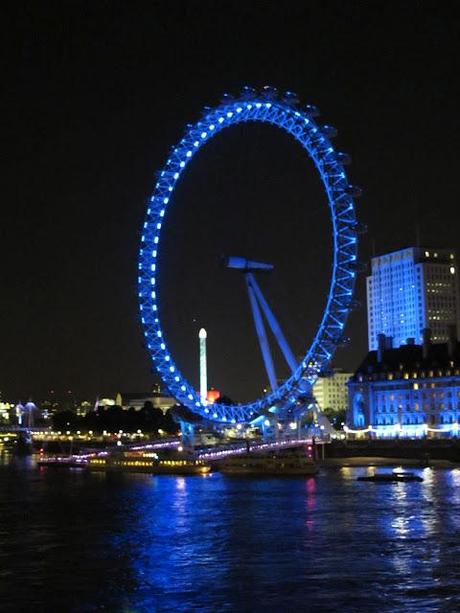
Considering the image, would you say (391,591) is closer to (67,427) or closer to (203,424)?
(203,424)

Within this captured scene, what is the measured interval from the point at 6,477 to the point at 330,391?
9864 centimetres

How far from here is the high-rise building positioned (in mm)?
131250

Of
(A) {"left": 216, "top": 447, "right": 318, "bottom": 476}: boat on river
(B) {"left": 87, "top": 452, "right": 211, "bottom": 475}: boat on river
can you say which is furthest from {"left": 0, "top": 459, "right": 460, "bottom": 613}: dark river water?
(B) {"left": 87, "top": 452, "right": 211, "bottom": 475}: boat on river

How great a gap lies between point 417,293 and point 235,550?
10641cm

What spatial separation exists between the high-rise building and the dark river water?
3300 inches

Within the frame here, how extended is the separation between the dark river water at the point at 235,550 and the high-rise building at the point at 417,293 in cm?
8383

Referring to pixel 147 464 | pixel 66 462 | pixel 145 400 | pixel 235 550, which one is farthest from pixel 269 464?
pixel 145 400

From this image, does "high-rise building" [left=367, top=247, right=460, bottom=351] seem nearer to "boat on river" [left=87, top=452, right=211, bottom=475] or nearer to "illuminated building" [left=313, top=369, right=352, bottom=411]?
"illuminated building" [left=313, top=369, right=352, bottom=411]

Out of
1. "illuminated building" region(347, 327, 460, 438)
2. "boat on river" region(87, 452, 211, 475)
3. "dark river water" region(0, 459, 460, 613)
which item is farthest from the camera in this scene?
"illuminated building" region(347, 327, 460, 438)

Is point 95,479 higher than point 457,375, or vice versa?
point 457,375

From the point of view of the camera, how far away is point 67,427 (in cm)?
12862

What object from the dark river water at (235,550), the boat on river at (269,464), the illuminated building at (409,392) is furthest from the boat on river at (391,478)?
the illuminated building at (409,392)

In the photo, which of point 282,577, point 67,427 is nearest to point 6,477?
point 282,577

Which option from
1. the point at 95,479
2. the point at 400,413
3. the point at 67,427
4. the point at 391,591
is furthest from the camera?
the point at 67,427
